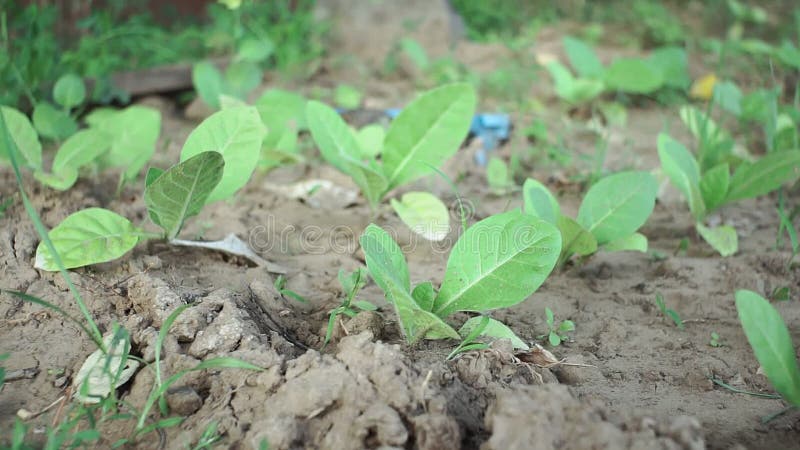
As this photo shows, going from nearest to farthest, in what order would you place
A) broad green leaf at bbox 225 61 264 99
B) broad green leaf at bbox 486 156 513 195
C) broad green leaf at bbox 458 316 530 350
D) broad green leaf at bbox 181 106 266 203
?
broad green leaf at bbox 458 316 530 350 → broad green leaf at bbox 181 106 266 203 → broad green leaf at bbox 486 156 513 195 → broad green leaf at bbox 225 61 264 99

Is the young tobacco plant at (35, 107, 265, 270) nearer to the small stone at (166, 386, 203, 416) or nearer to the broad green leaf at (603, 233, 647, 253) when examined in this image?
the small stone at (166, 386, 203, 416)

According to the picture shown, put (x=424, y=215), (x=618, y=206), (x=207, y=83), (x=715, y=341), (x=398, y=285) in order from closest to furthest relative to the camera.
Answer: (x=398, y=285), (x=715, y=341), (x=618, y=206), (x=424, y=215), (x=207, y=83)

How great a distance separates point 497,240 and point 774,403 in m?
0.60

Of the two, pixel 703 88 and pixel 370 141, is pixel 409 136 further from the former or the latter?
pixel 703 88

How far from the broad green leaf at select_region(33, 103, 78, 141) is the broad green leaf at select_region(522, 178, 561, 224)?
145 centimetres

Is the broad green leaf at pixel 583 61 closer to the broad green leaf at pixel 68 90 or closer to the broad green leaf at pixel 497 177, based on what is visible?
the broad green leaf at pixel 497 177

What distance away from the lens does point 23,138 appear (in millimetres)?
1925

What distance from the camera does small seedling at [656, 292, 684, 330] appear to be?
5.37 feet

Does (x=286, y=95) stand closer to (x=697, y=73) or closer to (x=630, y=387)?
(x=630, y=387)

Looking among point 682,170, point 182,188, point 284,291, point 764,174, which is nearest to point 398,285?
point 284,291

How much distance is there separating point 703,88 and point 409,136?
216 centimetres

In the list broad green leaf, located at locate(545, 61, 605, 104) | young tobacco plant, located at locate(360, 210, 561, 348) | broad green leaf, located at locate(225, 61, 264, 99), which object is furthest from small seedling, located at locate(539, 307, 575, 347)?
broad green leaf, located at locate(545, 61, 605, 104)

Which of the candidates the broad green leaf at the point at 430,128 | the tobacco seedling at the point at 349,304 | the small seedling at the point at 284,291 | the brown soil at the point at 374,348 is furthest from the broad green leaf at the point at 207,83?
the tobacco seedling at the point at 349,304

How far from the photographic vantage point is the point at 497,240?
4.89ft
